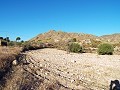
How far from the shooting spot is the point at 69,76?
15195 mm

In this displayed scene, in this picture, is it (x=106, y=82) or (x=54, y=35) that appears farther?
(x=54, y=35)

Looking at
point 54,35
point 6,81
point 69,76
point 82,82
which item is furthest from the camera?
point 54,35

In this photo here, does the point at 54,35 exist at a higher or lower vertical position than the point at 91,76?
higher

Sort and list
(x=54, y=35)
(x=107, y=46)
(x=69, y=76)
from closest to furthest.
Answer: (x=69, y=76) → (x=107, y=46) → (x=54, y=35)

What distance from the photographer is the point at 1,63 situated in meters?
16.4

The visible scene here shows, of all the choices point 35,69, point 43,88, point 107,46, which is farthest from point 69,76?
point 107,46

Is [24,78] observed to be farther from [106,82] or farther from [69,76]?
[106,82]

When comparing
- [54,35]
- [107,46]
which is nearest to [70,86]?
[107,46]

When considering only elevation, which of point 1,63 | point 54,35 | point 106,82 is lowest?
point 106,82

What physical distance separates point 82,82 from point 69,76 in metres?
1.65

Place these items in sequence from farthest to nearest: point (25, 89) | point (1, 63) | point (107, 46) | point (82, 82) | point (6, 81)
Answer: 1. point (107, 46)
2. point (1, 63)
3. point (82, 82)
4. point (6, 81)
5. point (25, 89)

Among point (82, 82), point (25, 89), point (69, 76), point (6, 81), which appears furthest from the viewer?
point (69, 76)

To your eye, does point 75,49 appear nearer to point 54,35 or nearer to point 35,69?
point 35,69

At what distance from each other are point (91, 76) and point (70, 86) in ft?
11.3
